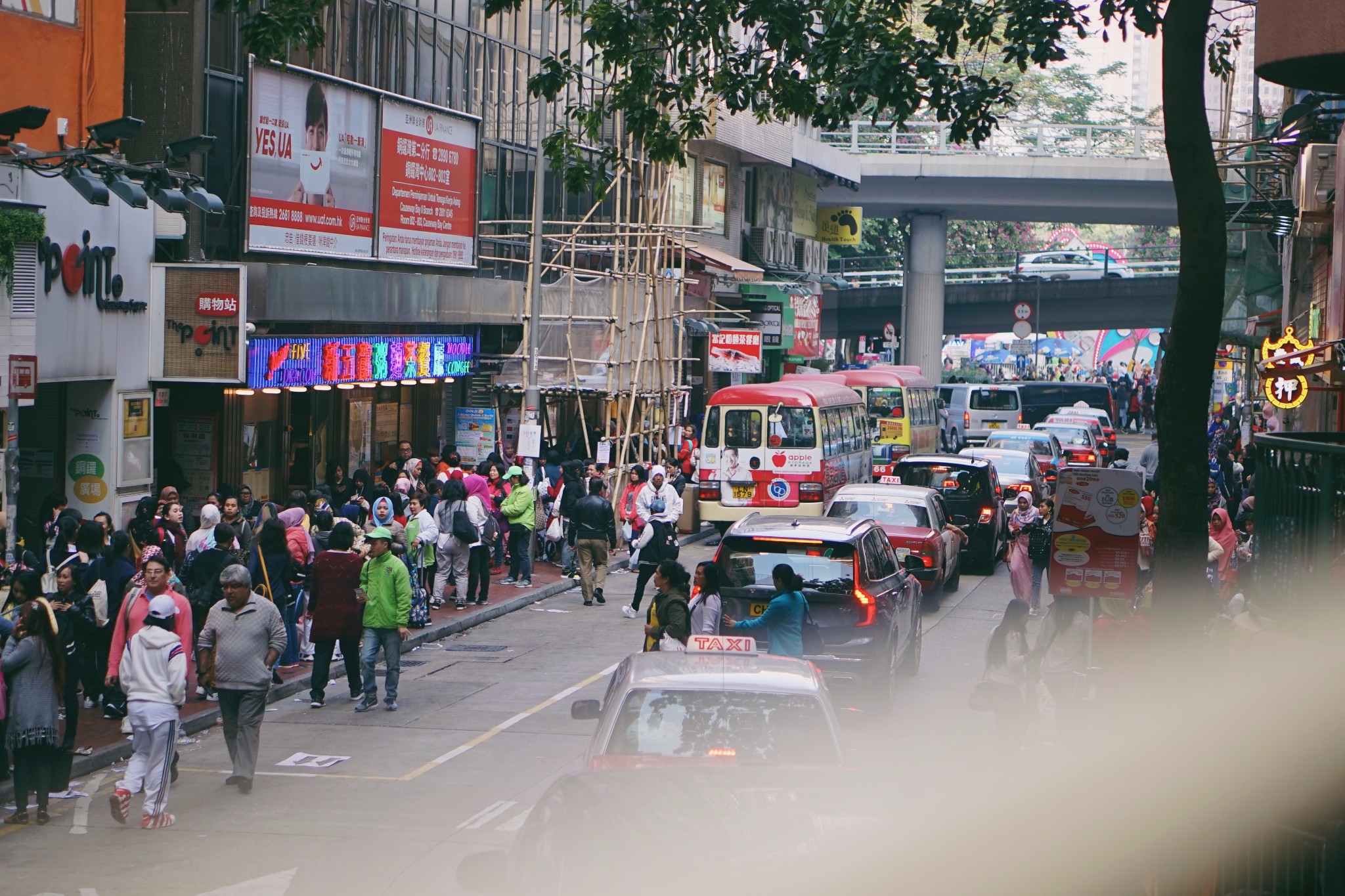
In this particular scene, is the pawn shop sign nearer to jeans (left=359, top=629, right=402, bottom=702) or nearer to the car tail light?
the car tail light

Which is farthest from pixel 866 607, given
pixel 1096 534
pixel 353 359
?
pixel 353 359

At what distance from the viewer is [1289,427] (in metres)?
26.7

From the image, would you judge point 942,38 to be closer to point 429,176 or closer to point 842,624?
point 842,624

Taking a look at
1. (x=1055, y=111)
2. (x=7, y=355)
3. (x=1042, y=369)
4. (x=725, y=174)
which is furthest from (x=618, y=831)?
(x=1042, y=369)

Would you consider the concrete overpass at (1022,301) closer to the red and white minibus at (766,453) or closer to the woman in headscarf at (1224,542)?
the red and white minibus at (766,453)

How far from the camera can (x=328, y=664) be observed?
Answer: 14.7 meters

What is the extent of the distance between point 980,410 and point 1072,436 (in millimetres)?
15769

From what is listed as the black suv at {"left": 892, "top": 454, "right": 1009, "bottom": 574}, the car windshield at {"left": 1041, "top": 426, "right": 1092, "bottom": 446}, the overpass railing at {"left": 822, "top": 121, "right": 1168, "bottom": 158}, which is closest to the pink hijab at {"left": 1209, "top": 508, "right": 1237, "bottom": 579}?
the black suv at {"left": 892, "top": 454, "right": 1009, "bottom": 574}

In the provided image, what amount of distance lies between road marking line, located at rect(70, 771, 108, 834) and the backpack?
8074 mm

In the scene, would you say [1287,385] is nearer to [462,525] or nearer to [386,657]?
[462,525]

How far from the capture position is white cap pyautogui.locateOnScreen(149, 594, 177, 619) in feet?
35.4

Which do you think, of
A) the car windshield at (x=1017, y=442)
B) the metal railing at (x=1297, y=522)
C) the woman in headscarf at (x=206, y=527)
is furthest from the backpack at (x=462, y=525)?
the car windshield at (x=1017, y=442)

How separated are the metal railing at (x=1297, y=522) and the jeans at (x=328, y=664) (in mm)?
8440

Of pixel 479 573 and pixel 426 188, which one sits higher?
pixel 426 188
